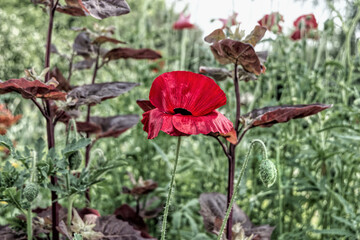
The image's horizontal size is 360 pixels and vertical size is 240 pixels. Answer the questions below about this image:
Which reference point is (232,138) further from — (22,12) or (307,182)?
(22,12)

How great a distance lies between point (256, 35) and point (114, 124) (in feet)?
1.98

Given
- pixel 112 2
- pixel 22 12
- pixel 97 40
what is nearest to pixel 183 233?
pixel 97 40

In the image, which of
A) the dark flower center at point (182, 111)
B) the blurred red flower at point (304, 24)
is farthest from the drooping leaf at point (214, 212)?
the blurred red flower at point (304, 24)

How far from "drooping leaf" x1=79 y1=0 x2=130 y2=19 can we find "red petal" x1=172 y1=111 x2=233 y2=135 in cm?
37

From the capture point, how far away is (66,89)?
1.13 meters

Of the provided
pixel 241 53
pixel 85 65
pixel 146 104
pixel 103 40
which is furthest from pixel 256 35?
pixel 85 65

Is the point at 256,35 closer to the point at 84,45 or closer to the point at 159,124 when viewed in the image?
the point at 159,124

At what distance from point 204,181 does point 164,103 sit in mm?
1258

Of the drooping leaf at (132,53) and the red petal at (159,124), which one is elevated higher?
the drooping leaf at (132,53)

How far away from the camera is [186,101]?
0.71 meters

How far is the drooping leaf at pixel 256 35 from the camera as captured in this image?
82 centimetres

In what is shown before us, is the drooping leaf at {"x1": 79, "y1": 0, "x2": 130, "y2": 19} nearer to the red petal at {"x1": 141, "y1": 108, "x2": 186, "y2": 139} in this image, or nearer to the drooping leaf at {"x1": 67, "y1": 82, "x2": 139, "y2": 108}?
the drooping leaf at {"x1": 67, "y1": 82, "x2": 139, "y2": 108}

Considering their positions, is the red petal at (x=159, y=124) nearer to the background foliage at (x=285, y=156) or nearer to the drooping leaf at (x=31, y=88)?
the drooping leaf at (x=31, y=88)

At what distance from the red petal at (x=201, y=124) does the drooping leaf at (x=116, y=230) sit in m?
0.42
